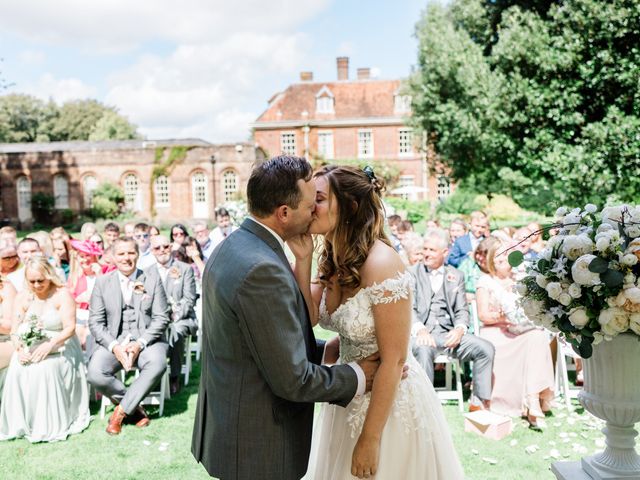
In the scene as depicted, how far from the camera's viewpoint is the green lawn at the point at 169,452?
4660mm

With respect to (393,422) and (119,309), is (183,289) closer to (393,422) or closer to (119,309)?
(119,309)

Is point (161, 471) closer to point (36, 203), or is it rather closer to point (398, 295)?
point (398, 295)

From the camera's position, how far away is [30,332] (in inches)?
219

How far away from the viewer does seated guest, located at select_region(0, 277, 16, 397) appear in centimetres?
589

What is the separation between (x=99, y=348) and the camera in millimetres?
5969

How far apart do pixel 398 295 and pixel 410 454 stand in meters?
0.87

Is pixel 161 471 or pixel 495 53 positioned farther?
pixel 495 53

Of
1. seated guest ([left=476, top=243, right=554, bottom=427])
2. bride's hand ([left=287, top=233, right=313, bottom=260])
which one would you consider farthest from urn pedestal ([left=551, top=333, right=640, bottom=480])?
seated guest ([left=476, top=243, right=554, bottom=427])

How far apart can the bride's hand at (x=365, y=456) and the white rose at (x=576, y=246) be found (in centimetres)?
122

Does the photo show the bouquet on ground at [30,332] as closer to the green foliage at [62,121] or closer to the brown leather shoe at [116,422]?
the brown leather shoe at [116,422]

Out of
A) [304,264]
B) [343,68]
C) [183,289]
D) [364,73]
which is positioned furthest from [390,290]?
[343,68]

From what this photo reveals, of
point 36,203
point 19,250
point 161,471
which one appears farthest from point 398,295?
point 36,203

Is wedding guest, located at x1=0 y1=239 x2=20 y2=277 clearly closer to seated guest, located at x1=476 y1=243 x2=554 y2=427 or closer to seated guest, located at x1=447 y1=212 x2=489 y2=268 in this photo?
seated guest, located at x1=476 y1=243 x2=554 y2=427

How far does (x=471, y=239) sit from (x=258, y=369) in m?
7.62
